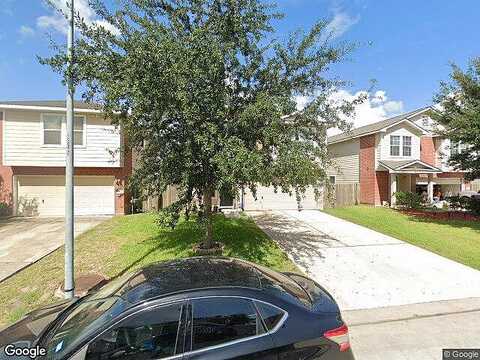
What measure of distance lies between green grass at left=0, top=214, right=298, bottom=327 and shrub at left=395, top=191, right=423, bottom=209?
13.1 meters

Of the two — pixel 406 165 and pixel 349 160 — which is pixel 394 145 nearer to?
pixel 406 165

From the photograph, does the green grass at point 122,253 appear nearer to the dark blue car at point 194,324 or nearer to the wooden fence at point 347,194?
the dark blue car at point 194,324

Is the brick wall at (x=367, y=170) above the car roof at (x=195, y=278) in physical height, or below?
above

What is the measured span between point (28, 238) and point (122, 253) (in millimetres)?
4715

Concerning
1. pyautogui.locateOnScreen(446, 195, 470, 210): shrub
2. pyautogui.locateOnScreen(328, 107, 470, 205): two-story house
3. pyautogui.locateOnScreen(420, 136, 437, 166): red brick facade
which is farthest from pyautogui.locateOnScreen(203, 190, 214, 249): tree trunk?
pyautogui.locateOnScreen(420, 136, 437, 166): red brick facade

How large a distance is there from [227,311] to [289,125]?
5370 mm

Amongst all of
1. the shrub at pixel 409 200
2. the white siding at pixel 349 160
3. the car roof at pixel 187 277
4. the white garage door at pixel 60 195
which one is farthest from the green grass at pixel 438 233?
the white garage door at pixel 60 195

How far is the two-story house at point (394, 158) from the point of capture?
72.6ft

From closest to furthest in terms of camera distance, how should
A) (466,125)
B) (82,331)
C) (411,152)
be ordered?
(82,331) → (466,125) → (411,152)

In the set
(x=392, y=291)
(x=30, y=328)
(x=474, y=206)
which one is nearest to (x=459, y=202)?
(x=474, y=206)

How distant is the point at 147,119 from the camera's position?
624 cm

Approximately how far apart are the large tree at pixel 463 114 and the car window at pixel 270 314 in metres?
13.4

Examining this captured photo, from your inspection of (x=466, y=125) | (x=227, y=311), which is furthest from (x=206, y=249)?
(x=466, y=125)

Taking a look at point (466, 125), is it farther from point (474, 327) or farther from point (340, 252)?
point (474, 327)
